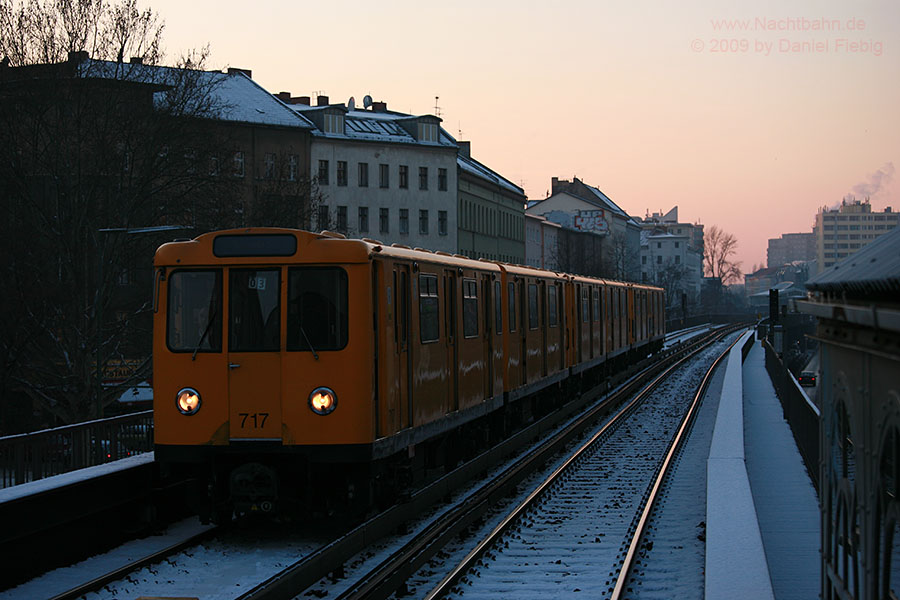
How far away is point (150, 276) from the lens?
41.5 metres

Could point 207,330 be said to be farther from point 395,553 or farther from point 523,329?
point 523,329

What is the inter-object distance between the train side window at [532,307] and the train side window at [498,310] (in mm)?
2461

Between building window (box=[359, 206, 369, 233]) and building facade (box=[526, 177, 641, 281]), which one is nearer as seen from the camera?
building window (box=[359, 206, 369, 233])

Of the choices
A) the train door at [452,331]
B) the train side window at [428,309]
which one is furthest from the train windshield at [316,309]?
the train door at [452,331]

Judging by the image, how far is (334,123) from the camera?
66000mm

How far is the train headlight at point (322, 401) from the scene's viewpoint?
10.8 meters

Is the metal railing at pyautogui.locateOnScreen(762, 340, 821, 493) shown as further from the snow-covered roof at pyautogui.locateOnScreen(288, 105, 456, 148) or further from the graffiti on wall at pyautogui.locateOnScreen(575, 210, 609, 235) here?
the graffiti on wall at pyautogui.locateOnScreen(575, 210, 609, 235)

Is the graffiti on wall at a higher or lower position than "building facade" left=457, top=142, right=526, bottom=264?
higher

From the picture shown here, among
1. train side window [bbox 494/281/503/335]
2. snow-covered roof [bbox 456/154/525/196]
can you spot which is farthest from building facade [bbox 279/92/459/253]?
train side window [bbox 494/281/503/335]

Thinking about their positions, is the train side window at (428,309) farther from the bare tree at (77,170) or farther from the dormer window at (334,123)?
the dormer window at (334,123)

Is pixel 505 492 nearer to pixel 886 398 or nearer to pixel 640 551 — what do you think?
pixel 640 551

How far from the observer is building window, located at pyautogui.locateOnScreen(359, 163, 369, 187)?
67875 mm

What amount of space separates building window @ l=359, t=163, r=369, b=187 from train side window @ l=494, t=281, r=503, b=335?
167 ft

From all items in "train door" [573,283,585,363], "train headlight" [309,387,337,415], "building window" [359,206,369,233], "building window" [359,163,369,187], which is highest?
"building window" [359,163,369,187]
